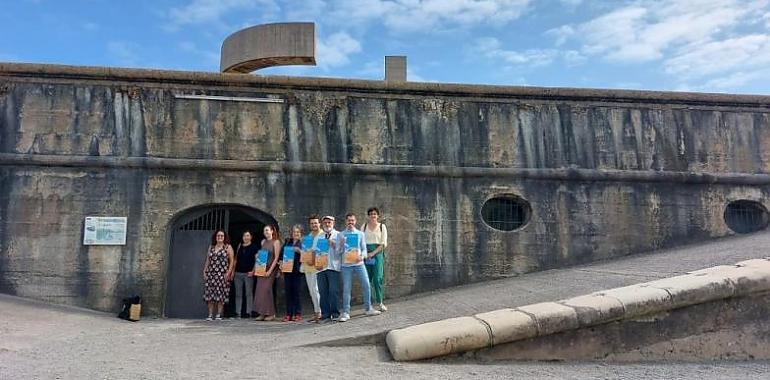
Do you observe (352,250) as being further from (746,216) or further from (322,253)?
(746,216)

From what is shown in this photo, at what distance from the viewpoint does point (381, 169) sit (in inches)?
406

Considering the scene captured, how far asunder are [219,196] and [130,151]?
169 centimetres

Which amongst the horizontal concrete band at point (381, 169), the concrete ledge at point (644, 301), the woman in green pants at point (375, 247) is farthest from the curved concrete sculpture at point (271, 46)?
the concrete ledge at point (644, 301)

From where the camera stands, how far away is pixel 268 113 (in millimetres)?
10281

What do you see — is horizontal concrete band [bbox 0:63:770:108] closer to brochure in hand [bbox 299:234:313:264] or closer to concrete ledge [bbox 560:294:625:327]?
brochure in hand [bbox 299:234:313:264]

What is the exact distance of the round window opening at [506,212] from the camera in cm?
1065

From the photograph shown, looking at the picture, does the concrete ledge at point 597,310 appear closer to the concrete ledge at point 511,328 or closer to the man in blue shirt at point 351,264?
the concrete ledge at point 511,328

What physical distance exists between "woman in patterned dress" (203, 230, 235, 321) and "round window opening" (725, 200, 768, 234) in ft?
31.2

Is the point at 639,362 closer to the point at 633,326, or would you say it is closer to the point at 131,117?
the point at 633,326

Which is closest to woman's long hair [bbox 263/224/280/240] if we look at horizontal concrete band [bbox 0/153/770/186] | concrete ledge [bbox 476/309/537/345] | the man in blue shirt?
horizontal concrete band [bbox 0/153/770/186]

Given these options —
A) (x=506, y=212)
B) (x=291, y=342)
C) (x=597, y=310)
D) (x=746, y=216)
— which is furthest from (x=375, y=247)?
(x=746, y=216)

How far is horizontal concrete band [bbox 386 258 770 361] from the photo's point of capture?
577 centimetres

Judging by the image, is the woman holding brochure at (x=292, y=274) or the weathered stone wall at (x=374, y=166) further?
the weathered stone wall at (x=374, y=166)

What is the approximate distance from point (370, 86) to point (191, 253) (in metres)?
4.30
